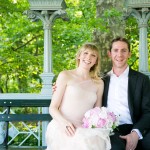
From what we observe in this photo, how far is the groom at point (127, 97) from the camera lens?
12.7ft

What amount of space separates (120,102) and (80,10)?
89.6 inches

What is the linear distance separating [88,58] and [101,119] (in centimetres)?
77

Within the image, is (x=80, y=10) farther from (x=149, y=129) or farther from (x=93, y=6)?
(x=149, y=129)

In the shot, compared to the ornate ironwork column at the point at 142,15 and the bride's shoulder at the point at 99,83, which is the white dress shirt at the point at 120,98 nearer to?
the bride's shoulder at the point at 99,83

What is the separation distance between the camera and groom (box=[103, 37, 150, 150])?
3.88 metres

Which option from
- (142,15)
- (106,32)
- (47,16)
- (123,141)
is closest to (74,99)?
(123,141)

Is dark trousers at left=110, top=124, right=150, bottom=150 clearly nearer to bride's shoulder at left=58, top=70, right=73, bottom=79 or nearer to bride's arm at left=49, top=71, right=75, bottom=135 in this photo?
bride's arm at left=49, top=71, right=75, bottom=135

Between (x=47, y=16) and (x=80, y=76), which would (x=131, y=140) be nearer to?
(x=80, y=76)

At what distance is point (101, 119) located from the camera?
3.44m

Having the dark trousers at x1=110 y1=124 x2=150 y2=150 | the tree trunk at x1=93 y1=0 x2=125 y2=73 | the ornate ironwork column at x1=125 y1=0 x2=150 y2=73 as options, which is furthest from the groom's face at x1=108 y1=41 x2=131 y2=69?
the ornate ironwork column at x1=125 y1=0 x2=150 y2=73

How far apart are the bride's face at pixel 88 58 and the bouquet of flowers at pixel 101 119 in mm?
635

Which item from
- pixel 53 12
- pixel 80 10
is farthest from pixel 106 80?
pixel 53 12

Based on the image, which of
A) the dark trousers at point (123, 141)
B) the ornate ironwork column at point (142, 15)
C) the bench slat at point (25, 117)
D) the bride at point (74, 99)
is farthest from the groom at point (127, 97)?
the ornate ironwork column at point (142, 15)

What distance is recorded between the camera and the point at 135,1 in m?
6.36
